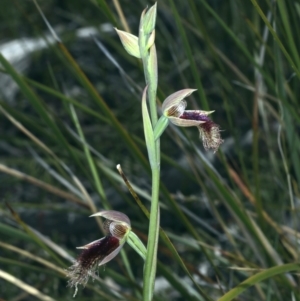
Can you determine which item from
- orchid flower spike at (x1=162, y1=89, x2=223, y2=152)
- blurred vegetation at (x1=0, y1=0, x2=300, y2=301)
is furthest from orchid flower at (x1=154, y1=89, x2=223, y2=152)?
blurred vegetation at (x1=0, y1=0, x2=300, y2=301)

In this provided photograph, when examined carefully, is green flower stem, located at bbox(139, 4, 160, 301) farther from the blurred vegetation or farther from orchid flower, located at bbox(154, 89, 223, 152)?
the blurred vegetation

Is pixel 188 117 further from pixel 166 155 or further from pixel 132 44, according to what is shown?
pixel 166 155

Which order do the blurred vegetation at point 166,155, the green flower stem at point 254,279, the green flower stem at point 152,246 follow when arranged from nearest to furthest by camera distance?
the green flower stem at point 152,246 → the green flower stem at point 254,279 → the blurred vegetation at point 166,155

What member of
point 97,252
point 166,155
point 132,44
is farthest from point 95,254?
point 166,155

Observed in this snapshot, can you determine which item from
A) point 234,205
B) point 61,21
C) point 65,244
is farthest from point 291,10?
point 61,21

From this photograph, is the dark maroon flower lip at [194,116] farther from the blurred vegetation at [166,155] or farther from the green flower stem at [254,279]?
the blurred vegetation at [166,155]

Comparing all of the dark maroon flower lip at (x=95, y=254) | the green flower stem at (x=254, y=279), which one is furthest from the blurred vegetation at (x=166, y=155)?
the dark maroon flower lip at (x=95, y=254)
